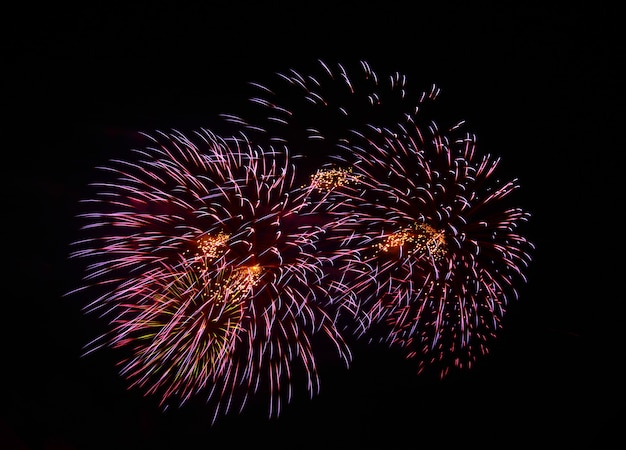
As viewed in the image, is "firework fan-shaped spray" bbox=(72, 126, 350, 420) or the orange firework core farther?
the orange firework core

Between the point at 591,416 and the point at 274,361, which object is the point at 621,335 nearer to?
the point at 591,416

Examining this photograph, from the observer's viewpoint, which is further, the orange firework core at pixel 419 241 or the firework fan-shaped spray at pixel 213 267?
the orange firework core at pixel 419 241

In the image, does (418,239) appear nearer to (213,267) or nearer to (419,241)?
(419,241)

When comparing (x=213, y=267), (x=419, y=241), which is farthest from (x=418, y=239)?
(x=213, y=267)

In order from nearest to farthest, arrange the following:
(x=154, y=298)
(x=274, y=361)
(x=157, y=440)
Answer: (x=154, y=298) < (x=274, y=361) < (x=157, y=440)

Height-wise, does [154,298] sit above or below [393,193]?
below

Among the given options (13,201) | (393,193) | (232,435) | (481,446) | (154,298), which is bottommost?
(481,446)

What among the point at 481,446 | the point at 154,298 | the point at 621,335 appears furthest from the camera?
the point at 621,335

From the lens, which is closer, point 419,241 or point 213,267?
point 213,267

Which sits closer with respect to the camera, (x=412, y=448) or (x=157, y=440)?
(x=157, y=440)

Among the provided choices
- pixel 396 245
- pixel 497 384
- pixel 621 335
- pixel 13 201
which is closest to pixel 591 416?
pixel 497 384
